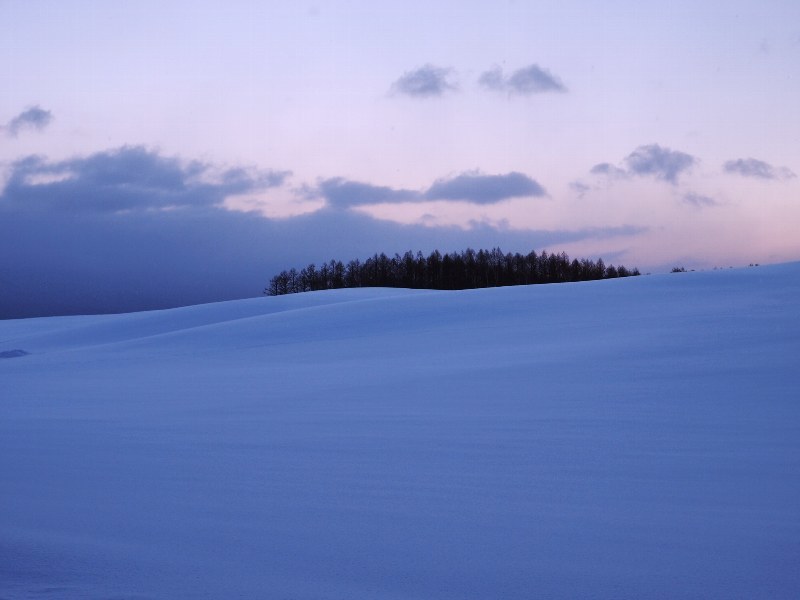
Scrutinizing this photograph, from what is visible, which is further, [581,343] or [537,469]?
[581,343]

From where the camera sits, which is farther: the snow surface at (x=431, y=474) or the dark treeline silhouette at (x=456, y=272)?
the dark treeline silhouette at (x=456, y=272)

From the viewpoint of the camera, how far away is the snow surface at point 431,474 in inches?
91.4

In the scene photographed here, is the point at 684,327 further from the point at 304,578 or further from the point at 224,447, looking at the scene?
the point at 304,578

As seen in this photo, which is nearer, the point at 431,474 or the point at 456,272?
the point at 431,474

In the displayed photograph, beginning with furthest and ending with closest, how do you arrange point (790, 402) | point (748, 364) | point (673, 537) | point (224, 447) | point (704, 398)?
point (748, 364)
point (704, 398)
point (790, 402)
point (224, 447)
point (673, 537)

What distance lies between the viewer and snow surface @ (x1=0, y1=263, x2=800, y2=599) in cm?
232

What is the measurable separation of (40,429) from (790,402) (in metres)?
5.72

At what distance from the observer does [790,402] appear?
15.3 feet

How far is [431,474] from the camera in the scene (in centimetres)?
345

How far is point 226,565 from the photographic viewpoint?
2416 millimetres

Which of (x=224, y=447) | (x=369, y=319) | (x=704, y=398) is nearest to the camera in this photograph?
(x=224, y=447)

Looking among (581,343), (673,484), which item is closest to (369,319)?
(581,343)

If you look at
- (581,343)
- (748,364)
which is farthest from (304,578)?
(581,343)

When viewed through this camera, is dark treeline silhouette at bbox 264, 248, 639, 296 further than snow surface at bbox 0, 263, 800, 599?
Yes
